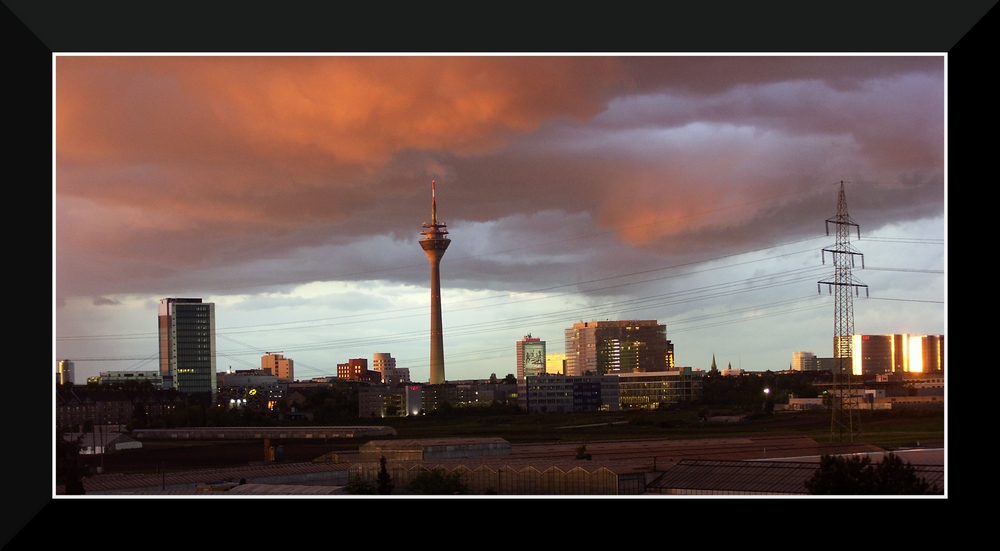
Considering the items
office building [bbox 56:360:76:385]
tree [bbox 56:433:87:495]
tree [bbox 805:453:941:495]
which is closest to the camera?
tree [bbox 805:453:941:495]

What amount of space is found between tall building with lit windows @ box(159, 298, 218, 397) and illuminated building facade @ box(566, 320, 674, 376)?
27832 mm

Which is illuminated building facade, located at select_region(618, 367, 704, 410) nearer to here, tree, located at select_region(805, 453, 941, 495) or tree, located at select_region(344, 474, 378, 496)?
tree, located at select_region(344, 474, 378, 496)

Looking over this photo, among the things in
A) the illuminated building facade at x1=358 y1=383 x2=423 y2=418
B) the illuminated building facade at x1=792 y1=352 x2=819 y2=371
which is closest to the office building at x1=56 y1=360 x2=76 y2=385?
the illuminated building facade at x1=358 y1=383 x2=423 y2=418

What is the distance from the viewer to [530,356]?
8150cm

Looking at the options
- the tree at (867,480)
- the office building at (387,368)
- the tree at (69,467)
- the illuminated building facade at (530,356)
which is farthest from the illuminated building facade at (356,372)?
the tree at (867,480)

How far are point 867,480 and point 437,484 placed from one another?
8.08 m

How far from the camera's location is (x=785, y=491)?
55.0ft

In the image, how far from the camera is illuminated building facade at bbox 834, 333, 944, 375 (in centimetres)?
5178

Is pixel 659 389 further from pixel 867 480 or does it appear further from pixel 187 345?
pixel 867 480

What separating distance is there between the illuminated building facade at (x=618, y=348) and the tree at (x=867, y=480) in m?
59.9

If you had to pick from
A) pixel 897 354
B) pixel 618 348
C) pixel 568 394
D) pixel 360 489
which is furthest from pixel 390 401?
pixel 360 489

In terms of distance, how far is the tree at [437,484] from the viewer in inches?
741
